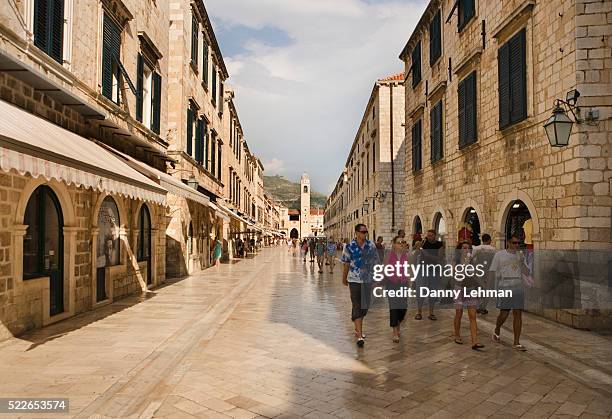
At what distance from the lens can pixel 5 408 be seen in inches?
169

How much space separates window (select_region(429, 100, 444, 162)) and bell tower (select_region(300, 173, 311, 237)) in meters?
100

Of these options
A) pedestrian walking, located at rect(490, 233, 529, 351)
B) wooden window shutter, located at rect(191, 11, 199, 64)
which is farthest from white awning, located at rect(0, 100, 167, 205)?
wooden window shutter, located at rect(191, 11, 199, 64)

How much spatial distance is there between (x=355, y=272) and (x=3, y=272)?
17.9 feet

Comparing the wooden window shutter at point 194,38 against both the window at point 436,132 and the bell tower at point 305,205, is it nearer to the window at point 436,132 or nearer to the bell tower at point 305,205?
the window at point 436,132

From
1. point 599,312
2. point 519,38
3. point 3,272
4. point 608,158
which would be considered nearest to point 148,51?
point 3,272

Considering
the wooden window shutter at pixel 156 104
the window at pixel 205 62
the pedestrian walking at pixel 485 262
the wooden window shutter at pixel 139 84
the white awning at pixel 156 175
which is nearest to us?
the pedestrian walking at pixel 485 262

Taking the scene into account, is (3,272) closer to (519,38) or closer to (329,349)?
(329,349)

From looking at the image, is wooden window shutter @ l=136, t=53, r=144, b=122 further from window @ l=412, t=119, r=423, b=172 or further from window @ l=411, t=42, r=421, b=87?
window @ l=411, t=42, r=421, b=87

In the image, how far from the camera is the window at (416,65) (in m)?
18.7

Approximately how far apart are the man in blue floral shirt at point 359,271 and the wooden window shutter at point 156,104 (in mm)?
10038

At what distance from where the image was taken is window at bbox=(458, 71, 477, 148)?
12930 millimetres

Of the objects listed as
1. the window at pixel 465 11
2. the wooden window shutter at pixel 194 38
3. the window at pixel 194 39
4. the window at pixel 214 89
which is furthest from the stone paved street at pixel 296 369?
the window at pixel 214 89

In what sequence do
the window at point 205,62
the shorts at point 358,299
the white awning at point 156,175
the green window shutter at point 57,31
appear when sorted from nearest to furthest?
the shorts at point 358,299 < the green window shutter at point 57,31 < the white awning at point 156,175 < the window at point 205,62

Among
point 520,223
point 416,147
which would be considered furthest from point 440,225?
point 520,223
